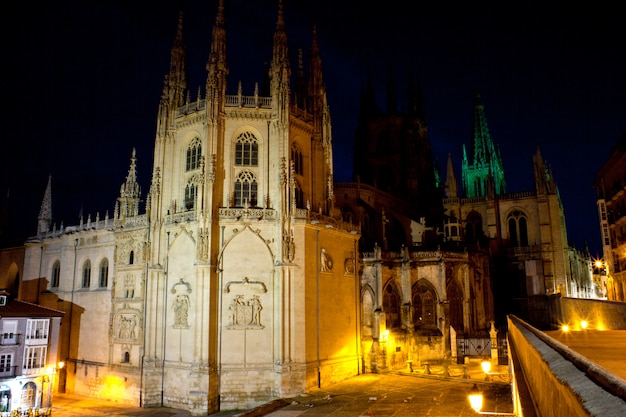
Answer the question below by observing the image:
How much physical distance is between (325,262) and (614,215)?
28.4 meters

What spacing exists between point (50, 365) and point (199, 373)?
1485cm

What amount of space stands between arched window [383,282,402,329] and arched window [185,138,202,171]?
18.6 metres

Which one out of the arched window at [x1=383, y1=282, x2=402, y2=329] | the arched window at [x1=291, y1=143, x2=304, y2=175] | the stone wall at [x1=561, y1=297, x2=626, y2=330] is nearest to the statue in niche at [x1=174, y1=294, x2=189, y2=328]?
the arched window at [x1=291, y1=143, x2=304, y2=175]

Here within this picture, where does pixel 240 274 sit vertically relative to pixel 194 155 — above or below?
below

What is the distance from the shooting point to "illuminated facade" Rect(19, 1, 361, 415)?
98.2 feet

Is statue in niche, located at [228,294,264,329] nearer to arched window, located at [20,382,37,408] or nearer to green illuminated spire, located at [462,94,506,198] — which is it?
arched window, located at [20,382,37,408]

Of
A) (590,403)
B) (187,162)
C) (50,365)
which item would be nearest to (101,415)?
(50,365)

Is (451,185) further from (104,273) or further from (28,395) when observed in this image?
(28,395)

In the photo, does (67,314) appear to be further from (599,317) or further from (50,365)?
(599,317)

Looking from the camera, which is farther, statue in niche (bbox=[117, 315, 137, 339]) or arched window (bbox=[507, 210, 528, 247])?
arched window (bbox=[507, 210, 528, 247])

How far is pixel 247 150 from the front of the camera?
3312 cm

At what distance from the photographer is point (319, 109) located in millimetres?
36812

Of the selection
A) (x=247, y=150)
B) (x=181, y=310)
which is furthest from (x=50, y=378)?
(x=247, y=150)

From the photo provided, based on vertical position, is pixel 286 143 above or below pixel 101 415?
above
